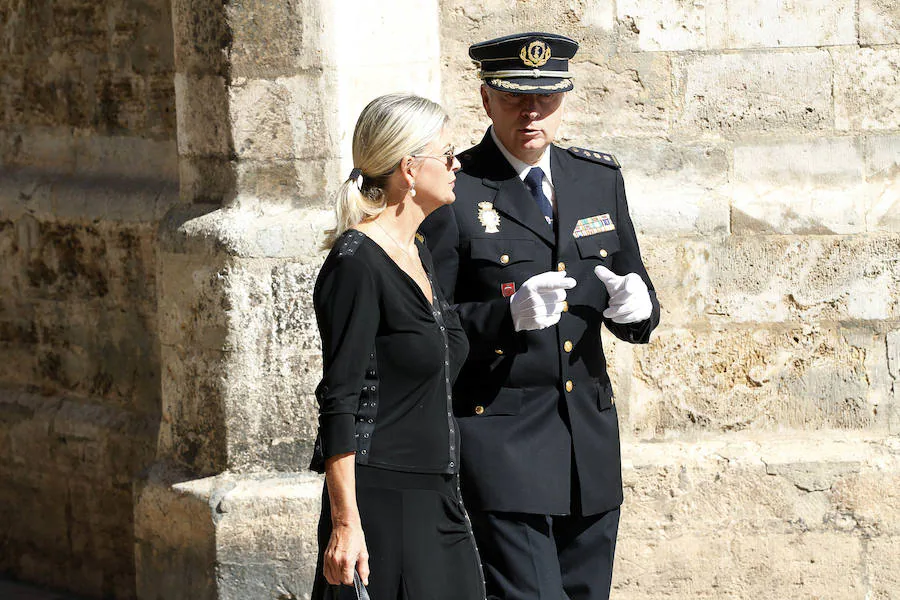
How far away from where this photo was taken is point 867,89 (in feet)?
16.7

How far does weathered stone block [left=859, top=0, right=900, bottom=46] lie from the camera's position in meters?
5.05

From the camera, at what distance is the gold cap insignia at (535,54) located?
3.88 meters

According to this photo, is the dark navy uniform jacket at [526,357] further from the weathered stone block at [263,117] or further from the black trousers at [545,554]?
the weathered stone block at [263,117]

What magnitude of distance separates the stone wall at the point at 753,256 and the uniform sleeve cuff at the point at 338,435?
6.66 ft

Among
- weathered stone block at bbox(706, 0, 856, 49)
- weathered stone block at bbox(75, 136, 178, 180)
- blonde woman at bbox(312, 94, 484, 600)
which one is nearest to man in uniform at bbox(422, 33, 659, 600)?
blonde woman at bbox(312, 94, 484, 600)

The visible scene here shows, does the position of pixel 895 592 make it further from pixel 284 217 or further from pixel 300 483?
pixel 284 217

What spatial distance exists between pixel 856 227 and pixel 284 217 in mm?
1978

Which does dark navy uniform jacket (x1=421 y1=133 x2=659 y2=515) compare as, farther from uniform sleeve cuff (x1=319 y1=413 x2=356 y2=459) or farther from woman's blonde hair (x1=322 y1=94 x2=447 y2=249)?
uniform sleeve cuff (x1=319 y1=413 x2=356 y2=459)

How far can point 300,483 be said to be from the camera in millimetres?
4785

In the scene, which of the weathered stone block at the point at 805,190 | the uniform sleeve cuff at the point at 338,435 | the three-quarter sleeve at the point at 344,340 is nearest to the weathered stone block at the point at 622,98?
the weathered stone block at the point at 805,190

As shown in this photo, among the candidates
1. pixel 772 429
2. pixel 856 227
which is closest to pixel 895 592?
pixel 772 429

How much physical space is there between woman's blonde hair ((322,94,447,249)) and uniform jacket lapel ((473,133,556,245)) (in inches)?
21.9

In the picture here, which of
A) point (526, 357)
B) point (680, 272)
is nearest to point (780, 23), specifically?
point (680, 272)

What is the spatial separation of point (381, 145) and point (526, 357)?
32.5 inches
